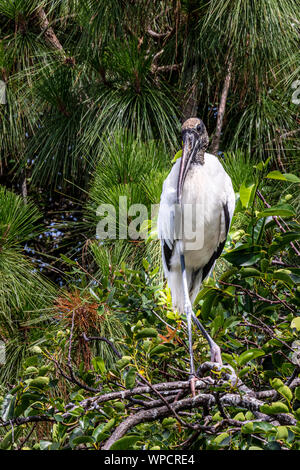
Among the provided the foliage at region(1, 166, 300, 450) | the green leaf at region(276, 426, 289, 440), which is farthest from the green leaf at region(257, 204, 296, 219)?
the green leaf at region(276, 426, 289, 440)

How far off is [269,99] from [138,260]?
1359mm

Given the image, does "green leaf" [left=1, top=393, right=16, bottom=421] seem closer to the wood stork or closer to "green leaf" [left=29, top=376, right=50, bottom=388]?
"green leaf" [left=29, top=376, right=50, bottom=388]

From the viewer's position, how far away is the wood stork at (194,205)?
2.13 metres

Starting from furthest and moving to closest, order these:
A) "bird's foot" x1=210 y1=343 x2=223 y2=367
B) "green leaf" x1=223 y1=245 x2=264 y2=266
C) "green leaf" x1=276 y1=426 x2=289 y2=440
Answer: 1. "bird's foot" x1=210 y1=343 x2=223 y2=367
2. "green leaf" x1=223 y1=245 x2=264 y2=266
3. "green leaf" x1=276 y1=426 x2=289 y2=440

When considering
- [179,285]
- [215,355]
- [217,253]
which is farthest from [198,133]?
[215,355]

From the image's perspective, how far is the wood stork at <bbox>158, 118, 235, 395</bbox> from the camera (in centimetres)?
213

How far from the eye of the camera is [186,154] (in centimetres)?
215

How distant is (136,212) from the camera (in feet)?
8.39

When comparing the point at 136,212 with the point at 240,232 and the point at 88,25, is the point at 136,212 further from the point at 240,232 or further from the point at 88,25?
the point at 88,25

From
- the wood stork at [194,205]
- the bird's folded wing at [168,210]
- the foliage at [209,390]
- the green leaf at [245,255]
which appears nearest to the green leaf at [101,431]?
the foliage at [209,390]

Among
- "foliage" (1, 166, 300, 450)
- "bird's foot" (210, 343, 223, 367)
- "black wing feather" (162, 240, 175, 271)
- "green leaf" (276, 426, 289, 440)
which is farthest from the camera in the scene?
"black wing feather" (162, 240, 175, 271)

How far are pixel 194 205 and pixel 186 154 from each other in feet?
0.58

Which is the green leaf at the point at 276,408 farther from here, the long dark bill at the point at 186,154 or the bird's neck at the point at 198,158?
the bird's neck at the point at 198,158

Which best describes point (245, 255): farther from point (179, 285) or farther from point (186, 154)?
point (179, 285)
